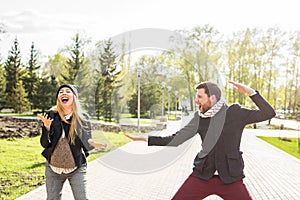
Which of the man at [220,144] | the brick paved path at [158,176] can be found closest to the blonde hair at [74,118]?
the man at [220,144]

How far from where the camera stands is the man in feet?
10.7

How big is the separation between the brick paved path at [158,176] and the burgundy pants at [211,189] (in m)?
2.15

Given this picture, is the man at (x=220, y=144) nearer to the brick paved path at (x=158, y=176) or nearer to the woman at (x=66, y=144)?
the woman at (x=66, y=144)

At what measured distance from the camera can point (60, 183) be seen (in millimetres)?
3553

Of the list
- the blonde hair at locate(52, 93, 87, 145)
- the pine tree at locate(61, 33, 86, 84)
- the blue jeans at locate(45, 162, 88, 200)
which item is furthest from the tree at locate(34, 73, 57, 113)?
the blue jeans at locate(45, 162, 88, 200)

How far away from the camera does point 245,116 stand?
3.29 metres

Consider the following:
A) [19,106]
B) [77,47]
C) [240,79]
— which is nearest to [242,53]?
[240,79]

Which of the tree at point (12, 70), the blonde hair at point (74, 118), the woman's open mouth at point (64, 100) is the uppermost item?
the tree at point (12, 70)

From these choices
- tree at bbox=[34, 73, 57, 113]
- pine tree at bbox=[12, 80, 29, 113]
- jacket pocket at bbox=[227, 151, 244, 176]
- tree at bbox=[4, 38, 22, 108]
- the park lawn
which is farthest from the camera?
tree at bbox=[4, 38, 22, 108]

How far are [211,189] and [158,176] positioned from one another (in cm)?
383

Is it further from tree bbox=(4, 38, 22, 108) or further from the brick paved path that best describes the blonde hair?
tree bbox=(4, 38, 22, 108)

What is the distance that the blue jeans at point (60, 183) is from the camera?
138 inches

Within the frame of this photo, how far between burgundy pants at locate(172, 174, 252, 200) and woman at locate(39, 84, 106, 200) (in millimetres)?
986

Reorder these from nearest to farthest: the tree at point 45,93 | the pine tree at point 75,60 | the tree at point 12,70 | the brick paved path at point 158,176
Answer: the brick paved path at point 158,176, the pine tree at point 75,60, the tree at point 45,93, the tree at point 12,70
